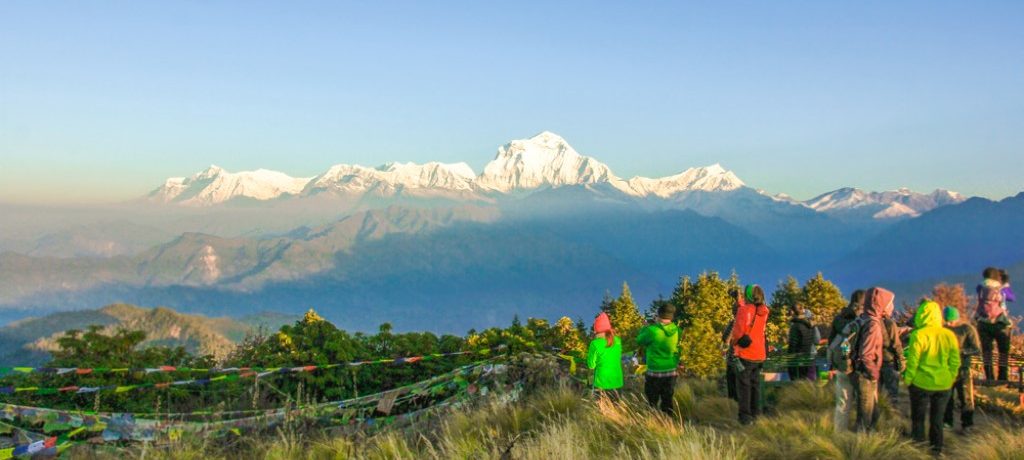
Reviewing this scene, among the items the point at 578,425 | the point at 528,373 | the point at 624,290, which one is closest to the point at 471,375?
the point at 528,373

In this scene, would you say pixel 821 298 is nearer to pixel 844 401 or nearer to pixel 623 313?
pixel 623 313

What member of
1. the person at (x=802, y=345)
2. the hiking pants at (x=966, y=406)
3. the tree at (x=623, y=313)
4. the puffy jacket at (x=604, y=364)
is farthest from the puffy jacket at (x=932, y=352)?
the tree at (x=623, y=313)

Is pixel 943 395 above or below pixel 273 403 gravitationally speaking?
above

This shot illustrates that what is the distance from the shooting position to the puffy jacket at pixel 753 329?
9.11 metres

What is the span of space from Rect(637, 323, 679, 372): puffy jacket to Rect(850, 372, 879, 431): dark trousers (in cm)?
219

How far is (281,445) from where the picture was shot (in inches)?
307

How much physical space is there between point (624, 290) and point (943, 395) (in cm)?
4240

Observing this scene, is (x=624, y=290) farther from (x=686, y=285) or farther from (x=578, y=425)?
(x=578, y=425)

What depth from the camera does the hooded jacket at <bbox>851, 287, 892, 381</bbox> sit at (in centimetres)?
785

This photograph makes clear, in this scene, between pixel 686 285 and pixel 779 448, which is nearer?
pixel 779 448

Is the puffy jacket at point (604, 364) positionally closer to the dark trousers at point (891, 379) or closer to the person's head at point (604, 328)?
the person's head at point (604, 328)

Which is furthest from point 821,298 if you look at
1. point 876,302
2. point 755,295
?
point 876,302

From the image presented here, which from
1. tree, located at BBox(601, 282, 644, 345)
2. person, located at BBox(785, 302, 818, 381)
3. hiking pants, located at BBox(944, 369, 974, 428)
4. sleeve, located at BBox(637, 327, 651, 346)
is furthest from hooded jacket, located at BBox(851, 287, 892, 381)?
tree, located at BBox(601, 282, 644, 345)

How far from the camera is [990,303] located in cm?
1144
